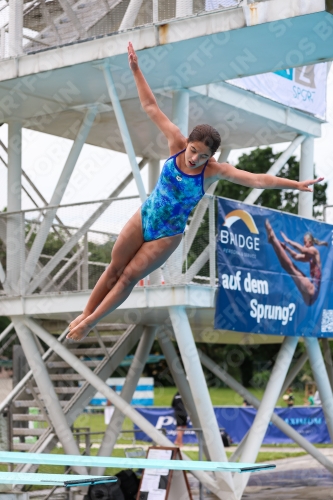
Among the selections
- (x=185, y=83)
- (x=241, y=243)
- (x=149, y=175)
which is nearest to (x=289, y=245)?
(x=241, y=243)

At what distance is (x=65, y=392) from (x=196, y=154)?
34.9 ft

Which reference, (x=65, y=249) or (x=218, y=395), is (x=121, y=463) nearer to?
(x=65, y=249)

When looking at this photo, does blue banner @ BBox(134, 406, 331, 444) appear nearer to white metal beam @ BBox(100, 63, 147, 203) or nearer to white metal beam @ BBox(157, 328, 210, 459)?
white metal beam @ BBox(157, 328, 210, 459)

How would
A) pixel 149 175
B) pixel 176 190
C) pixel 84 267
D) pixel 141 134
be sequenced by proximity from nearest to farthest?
pixel 176 190 → pixel 84 267 → pixel 141 134 → pixel 149 175

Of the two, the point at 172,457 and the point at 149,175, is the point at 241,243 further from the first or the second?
the point at 149,175

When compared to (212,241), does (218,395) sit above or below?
below

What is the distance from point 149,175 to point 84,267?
4.54 m

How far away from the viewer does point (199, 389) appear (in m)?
13.7

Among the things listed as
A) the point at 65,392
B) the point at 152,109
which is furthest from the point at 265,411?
the point at 152,109

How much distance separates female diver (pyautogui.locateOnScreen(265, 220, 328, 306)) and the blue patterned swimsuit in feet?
24.6

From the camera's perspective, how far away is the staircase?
1602 centimetres

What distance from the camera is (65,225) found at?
15797mm

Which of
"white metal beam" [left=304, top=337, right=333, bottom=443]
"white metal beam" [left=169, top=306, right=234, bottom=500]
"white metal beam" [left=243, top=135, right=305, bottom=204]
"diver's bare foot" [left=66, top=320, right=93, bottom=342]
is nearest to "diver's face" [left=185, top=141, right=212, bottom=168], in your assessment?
"diver's bare foot" [left=66, top=320, right=93, bottom=342]

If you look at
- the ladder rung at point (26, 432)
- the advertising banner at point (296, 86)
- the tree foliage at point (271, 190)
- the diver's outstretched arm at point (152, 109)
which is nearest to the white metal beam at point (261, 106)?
the advertising banner at point (296, 86)
